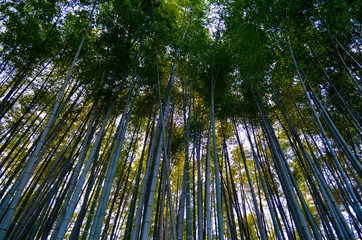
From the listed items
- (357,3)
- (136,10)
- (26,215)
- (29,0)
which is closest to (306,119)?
(357,3)

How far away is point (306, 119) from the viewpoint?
4.78 m

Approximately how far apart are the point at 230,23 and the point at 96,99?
10.0 feet

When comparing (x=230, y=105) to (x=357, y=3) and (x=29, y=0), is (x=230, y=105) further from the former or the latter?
(x=29, y=0)

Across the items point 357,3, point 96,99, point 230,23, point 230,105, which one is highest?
point 230,23

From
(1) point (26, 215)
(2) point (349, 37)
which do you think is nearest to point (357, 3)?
(2) point (349, 37)

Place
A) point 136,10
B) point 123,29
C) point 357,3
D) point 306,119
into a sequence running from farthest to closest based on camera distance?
point 306,119
point 123,29
point 136,10
point 357,3

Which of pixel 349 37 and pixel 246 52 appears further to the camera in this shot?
pixel 246 52

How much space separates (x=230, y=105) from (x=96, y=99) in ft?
9.88

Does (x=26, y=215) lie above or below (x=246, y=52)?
below

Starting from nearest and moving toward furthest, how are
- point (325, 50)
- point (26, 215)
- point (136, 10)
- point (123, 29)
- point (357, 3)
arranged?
point (357, 3)
point (26, 215)
point (325, 50)
point (136, 10)
point (123, 29)

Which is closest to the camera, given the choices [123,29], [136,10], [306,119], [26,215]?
[26,215]

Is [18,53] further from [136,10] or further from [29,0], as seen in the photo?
[136,10]

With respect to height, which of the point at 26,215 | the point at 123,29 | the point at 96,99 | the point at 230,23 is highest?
the point at 230,23

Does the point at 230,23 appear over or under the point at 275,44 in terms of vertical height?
over
